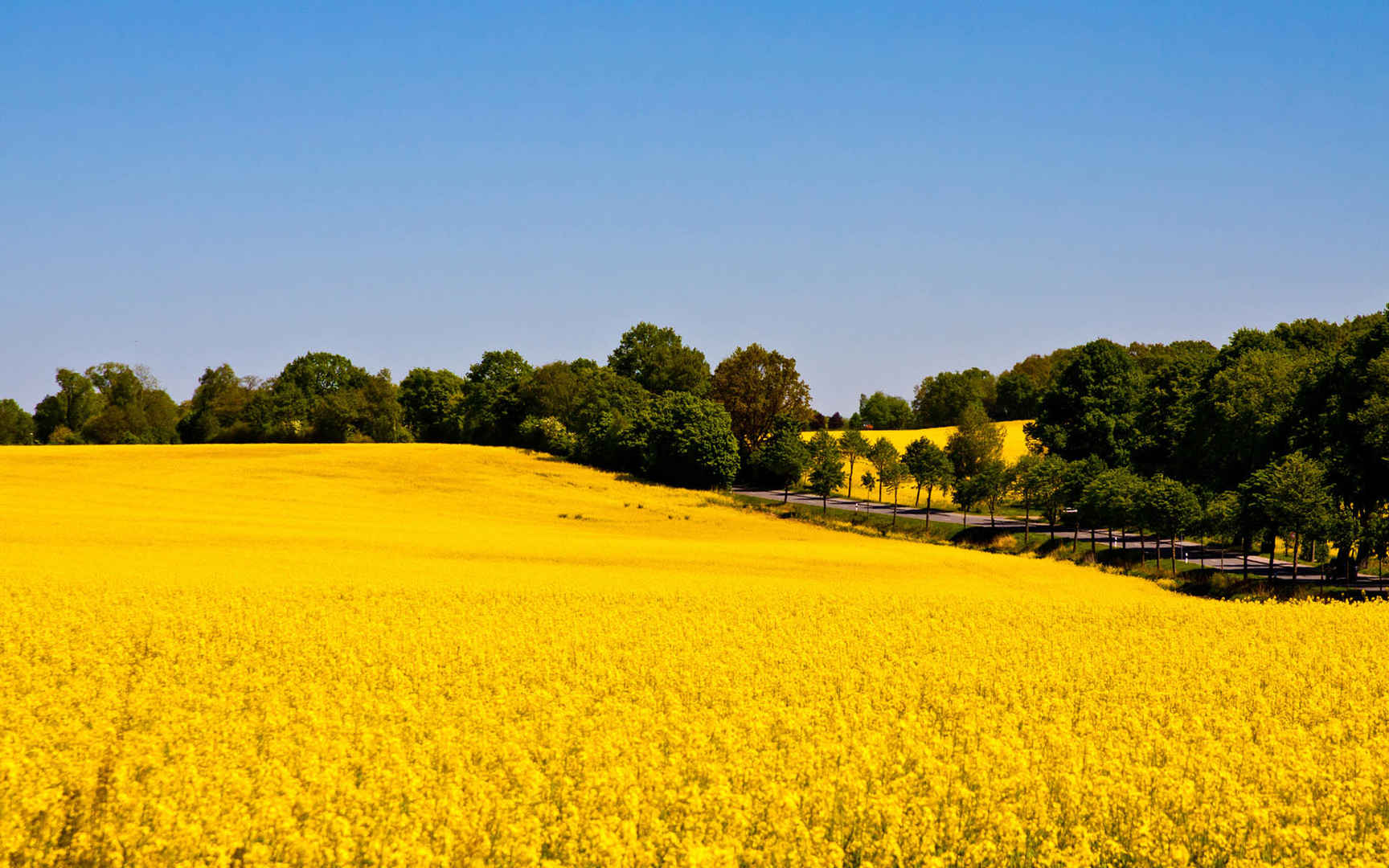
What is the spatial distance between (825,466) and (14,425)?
114 m

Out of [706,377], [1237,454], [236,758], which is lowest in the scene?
[236,758]

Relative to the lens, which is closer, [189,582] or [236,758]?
[236,758]

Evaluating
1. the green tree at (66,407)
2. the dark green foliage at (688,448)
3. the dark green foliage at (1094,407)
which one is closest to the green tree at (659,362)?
the dark green foliage at (688,448)

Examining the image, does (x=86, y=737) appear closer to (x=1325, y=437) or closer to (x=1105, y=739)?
(x=1105, y=739)

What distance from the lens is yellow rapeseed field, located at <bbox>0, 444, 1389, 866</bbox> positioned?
10.3 m

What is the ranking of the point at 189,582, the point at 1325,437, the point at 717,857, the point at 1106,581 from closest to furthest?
the point at 717,857 → the point at 189,582 → the point at 1106,581 → the point at 1325,437

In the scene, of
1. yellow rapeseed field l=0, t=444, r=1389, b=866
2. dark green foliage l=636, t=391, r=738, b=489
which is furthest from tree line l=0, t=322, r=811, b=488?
yellow rapeseed field l=0, t=444, r=1389, b=866

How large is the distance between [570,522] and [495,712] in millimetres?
41103

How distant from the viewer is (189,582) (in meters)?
24.9

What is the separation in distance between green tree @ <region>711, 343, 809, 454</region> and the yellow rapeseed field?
67.6 m

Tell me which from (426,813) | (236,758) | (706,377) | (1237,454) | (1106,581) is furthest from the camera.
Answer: (706,377)

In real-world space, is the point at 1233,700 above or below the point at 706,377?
below

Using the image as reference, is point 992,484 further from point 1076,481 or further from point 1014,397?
point 1014,397

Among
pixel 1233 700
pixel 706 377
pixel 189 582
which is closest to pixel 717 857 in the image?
pixel 1233 700
